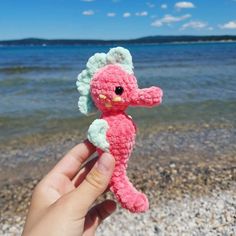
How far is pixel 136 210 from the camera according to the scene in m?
2.13

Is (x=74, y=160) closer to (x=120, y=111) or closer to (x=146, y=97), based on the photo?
(x=120, y=111)

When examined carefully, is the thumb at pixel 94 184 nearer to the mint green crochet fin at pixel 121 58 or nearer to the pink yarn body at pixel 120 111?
the pink yarn body at pixel 120 111

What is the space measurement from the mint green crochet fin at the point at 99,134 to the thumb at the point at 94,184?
0.15 feet

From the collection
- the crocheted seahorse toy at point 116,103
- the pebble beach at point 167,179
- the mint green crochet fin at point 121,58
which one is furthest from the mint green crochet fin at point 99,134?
the pebble beach at point 167,179

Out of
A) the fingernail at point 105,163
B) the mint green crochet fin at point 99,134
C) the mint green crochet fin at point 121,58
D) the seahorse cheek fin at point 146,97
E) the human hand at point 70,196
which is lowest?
the human hand at point 70,196

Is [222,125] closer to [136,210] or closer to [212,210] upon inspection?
[212,210]

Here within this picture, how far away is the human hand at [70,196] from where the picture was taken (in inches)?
82.4

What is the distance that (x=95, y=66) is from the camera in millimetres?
2182

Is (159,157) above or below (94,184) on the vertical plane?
below

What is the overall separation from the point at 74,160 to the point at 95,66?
65 cm

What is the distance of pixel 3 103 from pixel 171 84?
22.9 ft

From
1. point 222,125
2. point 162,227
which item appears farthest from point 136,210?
point 222,125

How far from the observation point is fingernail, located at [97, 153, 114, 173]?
6.72 ft

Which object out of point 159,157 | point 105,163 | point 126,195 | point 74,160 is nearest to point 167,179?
point 159,157
